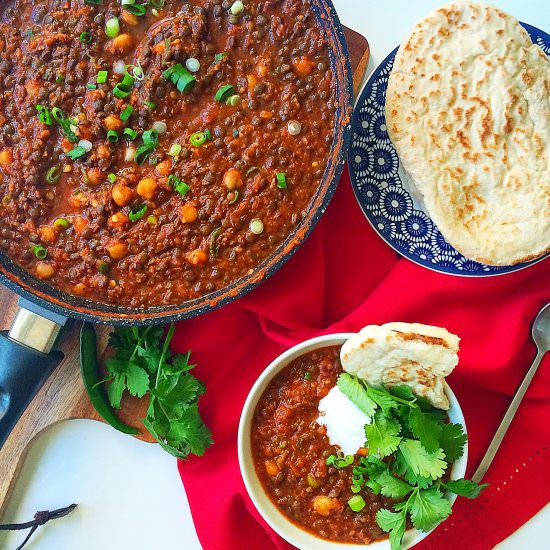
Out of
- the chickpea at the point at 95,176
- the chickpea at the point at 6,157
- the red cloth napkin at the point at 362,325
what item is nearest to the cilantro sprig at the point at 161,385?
the red cloth napkin at the point at 362,325

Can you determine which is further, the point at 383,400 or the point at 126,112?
the point at 126,112

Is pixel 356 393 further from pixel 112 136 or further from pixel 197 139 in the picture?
pixel 112 136

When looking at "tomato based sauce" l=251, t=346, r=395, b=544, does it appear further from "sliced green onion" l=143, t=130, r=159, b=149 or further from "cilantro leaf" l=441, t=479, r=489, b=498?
"sliced green onion" l=143, t=130, r=159, b=149

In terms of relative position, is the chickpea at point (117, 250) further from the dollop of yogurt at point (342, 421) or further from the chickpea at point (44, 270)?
the dollop of yogurt at point (342, 421)

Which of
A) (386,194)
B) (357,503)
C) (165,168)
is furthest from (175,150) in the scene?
(357,503)

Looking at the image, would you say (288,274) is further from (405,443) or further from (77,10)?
(77,10)

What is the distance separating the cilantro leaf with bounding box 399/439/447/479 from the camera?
297 centimetres

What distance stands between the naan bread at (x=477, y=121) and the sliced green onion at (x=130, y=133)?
122cm

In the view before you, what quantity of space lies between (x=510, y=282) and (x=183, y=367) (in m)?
1.72

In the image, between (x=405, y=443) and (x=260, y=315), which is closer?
(x=405, y=443)

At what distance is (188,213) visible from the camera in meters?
3.22

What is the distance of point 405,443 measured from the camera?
3.05 meters

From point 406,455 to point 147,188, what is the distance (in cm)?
174

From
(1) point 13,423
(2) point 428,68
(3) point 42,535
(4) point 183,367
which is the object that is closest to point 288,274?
(4) point 183,367
